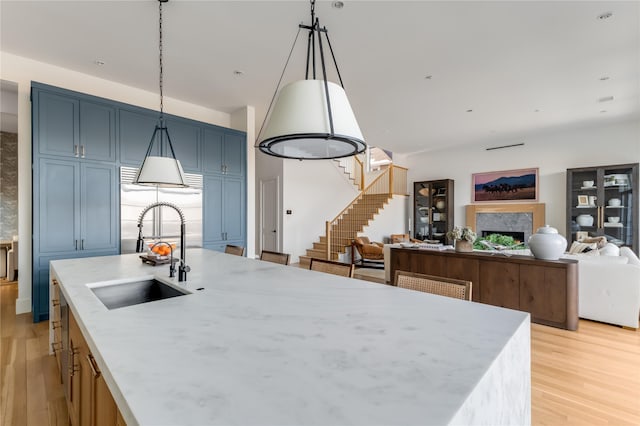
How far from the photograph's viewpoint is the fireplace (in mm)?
7195

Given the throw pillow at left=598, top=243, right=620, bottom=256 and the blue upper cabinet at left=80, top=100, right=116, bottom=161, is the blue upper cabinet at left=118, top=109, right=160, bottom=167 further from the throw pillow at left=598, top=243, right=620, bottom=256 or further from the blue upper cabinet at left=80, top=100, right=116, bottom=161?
the throw pillow at left=598, top=243, right=620, bottom=256

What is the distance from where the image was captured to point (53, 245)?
350 cm

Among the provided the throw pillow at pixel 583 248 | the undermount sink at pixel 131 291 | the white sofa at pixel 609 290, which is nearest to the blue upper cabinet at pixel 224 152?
the undermount sink at pixel 131 291

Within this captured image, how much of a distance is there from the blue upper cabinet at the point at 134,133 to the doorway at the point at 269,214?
3.42 m

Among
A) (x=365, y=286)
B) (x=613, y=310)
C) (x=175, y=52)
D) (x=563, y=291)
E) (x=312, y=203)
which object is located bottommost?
(x=613, y=310)

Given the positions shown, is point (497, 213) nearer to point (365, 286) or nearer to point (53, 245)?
point (365, 286)

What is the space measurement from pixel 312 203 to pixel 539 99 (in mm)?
4991

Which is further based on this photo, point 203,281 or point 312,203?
point 312,203

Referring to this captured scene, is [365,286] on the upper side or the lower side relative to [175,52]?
lower

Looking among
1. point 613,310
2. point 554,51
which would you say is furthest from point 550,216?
point 554,51

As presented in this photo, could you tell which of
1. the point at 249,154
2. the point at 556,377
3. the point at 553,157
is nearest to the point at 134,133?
the point at 249,154

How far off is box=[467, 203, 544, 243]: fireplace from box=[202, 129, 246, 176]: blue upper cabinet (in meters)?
6.10

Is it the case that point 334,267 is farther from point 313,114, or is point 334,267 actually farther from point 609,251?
point 609,251

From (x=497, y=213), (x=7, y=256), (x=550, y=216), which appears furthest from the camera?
(x=497, y=213)
